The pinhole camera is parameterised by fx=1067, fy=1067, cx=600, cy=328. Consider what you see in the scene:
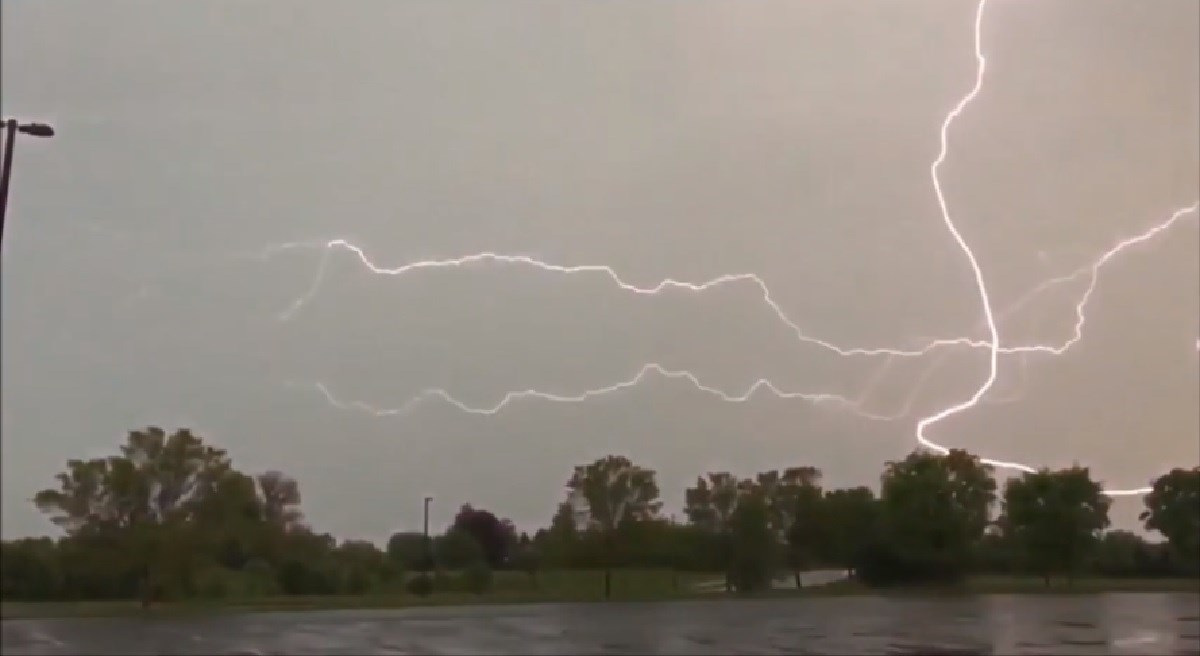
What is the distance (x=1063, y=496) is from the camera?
41.8 meters

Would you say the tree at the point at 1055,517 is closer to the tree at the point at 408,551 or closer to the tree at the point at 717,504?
the tree at the point at 717,504

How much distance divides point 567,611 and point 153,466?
50.5ft

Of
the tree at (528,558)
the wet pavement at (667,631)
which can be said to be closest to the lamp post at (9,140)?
the wet pavement at (667,631)

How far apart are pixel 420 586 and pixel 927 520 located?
22.0 metres

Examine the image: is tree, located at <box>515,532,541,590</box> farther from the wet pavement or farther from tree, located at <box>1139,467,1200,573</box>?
tree, located at <box>1139,467,1200,573</box>

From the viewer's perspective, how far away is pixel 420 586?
43.2 meters

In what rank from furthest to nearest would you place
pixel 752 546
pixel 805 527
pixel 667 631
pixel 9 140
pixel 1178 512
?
pixel 805 527, pixel 752 546, pixel 1178 512, pixel 667 631, pixel 9 140

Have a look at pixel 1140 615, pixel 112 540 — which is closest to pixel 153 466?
pixel 112 540

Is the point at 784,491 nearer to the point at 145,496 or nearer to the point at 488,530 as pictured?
the point at 488,530

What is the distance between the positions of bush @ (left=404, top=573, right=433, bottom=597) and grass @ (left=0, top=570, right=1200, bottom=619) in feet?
1.44

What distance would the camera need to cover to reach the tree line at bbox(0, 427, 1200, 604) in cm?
3709

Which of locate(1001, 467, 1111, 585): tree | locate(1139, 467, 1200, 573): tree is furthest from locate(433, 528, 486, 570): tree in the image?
locate(1139, 467, 1200, 573): tree

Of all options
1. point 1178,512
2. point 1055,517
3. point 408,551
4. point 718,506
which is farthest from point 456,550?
point 1178,512

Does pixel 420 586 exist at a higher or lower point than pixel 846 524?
lower
